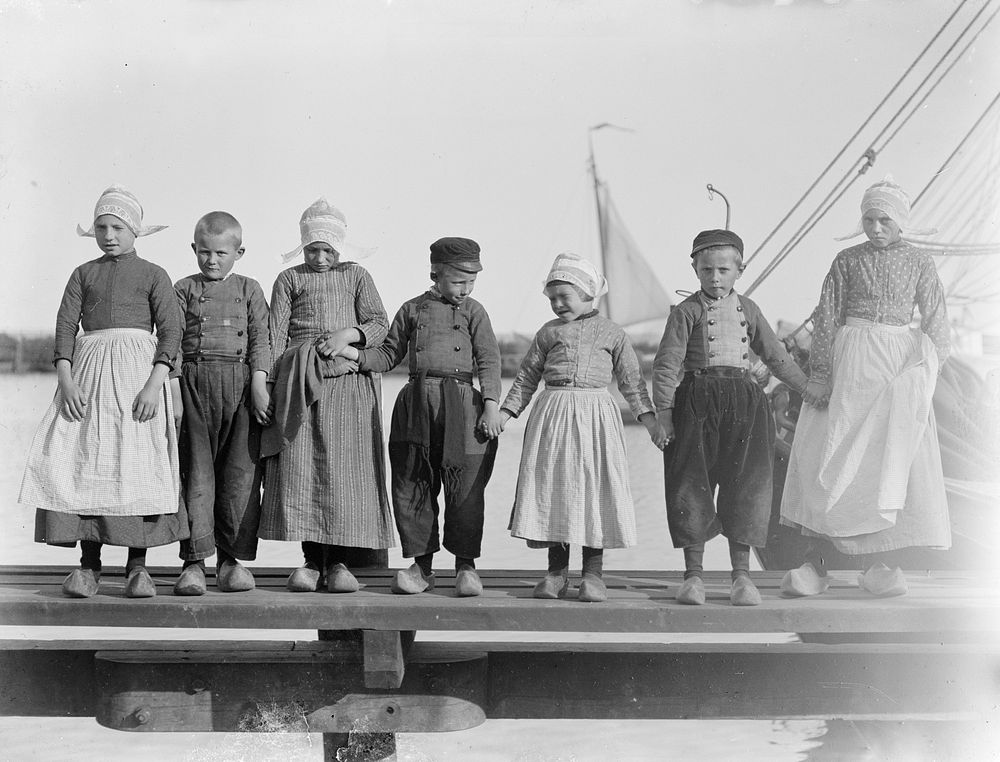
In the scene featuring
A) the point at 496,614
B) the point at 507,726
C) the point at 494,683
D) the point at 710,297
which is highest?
the point at 710,297

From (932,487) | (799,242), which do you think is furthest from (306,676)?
(799,242)

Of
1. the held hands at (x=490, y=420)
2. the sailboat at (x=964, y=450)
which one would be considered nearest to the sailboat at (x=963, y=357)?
the sailboat at (x=964, y=450)

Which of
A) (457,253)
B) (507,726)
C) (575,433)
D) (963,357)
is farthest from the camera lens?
(507,726)

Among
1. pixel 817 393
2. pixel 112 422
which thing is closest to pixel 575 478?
pixel 817 393

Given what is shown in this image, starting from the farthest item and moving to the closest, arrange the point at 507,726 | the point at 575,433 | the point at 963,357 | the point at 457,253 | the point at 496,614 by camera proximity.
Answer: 1. the point at 507,726
2. the point at 963,357
3. the point at 457,253
4. the point at 575,433
5. the point at 496,614

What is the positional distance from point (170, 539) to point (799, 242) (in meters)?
4.30

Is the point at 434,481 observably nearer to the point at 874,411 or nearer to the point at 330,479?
the point at 330,479

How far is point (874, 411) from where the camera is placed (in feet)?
13.0

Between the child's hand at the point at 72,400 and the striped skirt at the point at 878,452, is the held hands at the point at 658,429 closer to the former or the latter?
the striped skirt at the point at 878,452

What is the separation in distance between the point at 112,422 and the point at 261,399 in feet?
1.77

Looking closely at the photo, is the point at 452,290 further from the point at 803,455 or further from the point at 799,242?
the point at 799,242

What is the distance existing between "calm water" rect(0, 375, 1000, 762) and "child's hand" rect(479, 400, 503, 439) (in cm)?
175

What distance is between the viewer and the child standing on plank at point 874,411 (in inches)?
154

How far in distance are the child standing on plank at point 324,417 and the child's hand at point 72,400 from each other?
2.18 ft
